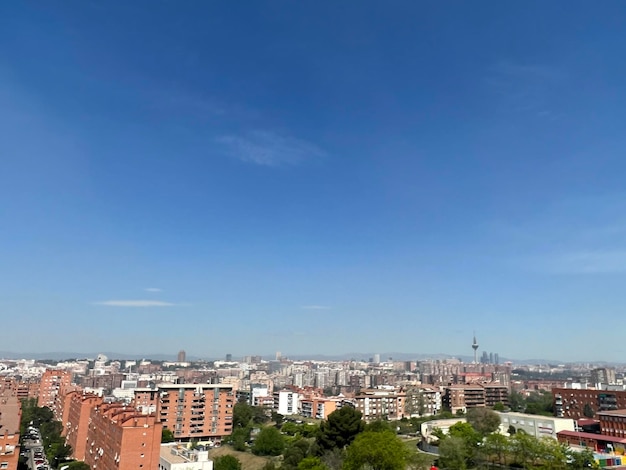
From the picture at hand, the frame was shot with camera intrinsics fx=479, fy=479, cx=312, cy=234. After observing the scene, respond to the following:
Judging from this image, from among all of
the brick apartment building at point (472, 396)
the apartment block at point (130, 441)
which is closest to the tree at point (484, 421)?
the brick apartment building at point (472, 396)

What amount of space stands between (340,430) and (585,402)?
31113 millimetres

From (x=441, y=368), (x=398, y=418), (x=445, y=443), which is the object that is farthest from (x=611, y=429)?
(x=441, y=368)

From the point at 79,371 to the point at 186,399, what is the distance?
3821 inches

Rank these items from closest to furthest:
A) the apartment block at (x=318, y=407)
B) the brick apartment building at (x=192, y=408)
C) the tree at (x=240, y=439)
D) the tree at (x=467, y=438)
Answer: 1. the tree at (x=467, y=438)
2. the tree at (x=240, y=439)
3. the brick apartment building at (x=192, y=408)
4. the apartment block at (x=318, y=407)

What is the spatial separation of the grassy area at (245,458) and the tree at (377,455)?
505 inches

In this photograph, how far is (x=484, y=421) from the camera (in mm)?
38250

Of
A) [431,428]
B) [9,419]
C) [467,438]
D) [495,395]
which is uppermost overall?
[9,419]

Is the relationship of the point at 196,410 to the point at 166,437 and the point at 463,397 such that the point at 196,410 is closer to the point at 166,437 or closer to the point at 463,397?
the point at 166,437

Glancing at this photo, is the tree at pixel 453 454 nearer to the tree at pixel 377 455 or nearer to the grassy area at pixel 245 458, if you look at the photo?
the tree at pixel 377 455

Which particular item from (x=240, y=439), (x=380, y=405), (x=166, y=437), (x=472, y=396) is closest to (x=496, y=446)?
(x=240, y=439)

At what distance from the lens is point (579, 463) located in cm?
2484

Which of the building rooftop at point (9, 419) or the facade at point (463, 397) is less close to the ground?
the building rooftop at point (9, 419)

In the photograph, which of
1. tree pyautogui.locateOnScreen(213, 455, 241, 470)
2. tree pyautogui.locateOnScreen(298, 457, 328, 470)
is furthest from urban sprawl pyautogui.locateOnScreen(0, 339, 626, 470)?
tree pyautogui.locateOnScreen(298, 457, 328, 470)

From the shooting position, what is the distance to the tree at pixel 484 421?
3756 centimetres
